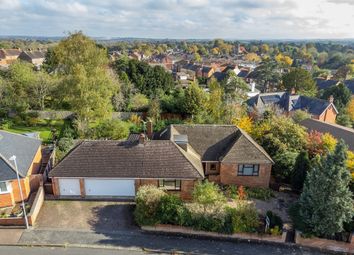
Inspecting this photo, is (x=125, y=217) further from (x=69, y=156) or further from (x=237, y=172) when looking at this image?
(x=237, y=172)

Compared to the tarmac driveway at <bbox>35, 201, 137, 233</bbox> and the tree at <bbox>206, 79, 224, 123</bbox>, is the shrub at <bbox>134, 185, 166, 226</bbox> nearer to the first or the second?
the tarmac driveway at <bbox>35, 201, 137, 233</bbox>

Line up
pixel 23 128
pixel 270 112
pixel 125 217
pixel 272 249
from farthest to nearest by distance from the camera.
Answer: pixel 23 128 → pixel 270 112 → pixel 125 217 → pixel 272 249

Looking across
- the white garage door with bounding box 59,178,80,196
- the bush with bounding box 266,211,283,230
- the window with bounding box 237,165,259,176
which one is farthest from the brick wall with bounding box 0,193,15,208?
the bush with bounding box 266,211,283,230

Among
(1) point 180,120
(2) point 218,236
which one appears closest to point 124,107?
(1) point 180,120

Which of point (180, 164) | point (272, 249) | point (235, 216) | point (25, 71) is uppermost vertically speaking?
point (25, 71)

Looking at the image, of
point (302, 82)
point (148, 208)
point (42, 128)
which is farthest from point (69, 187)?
point (302, 82)

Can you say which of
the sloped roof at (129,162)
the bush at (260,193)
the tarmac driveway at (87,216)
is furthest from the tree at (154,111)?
the tarmac driveway at (87,216)

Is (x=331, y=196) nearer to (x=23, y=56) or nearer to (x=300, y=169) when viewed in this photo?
(x=300, y=169)
